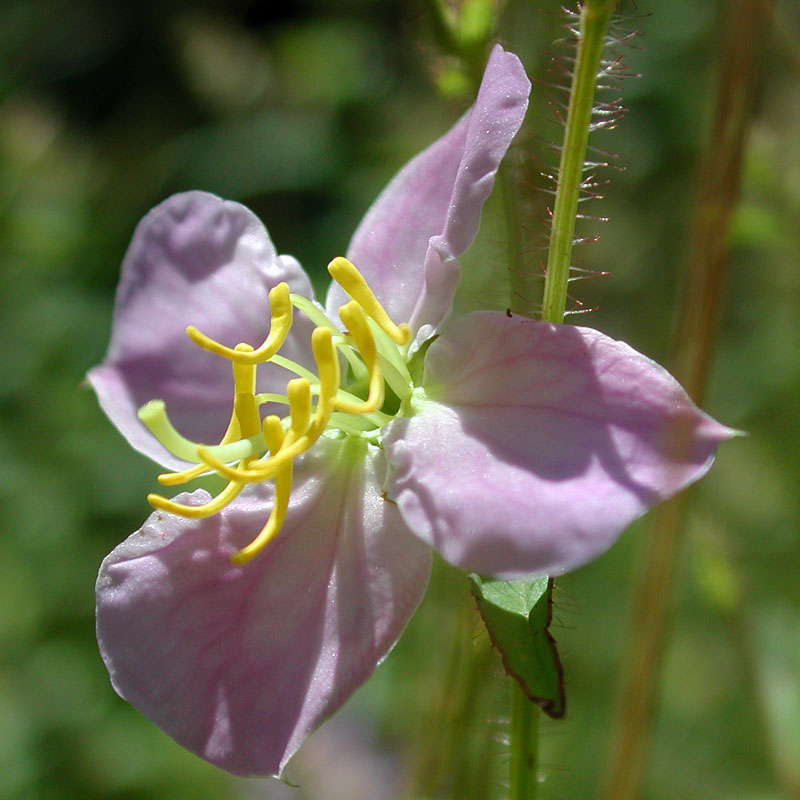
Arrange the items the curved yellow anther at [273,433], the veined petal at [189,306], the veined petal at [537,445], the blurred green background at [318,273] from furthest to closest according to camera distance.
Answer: the blurred green background at [318,273] < the veined petal at [189,306] < the curved yellow anther at [273,433] < the veined petal at [537,445]

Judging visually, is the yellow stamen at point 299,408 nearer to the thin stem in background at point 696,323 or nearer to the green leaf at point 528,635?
the green leaf at point 528,635

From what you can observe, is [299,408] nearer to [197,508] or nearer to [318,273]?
[197,508]

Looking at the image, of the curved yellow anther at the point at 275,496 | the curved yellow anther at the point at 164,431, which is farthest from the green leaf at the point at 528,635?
the curved yellow anther at the point at 164,431

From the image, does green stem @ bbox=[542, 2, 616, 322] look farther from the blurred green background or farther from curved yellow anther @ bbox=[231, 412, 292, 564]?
the blurred green background

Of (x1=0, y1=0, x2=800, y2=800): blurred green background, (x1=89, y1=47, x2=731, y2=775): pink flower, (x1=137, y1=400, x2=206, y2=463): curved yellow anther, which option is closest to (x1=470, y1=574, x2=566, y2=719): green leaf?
(x1=89, y1=47, x2=731, y2=775): pink flower

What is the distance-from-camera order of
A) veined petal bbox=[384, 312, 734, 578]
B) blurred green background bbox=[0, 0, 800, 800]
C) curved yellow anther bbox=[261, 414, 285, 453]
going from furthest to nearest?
blurred green background bbox=[0, 0, 800, 800], curved yellow anther bbox=[261, 414, 285, 453], veined petal bbox=[384, 312, 734, 578]

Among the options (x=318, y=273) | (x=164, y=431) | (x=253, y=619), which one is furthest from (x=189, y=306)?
(x=318, y=273)
